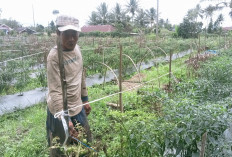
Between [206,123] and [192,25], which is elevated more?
[192,25]

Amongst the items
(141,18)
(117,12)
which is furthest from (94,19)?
(141,18)

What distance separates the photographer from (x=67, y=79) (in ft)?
6.40

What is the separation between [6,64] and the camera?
239 inches

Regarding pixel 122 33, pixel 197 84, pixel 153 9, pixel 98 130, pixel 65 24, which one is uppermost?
pixel 153 9

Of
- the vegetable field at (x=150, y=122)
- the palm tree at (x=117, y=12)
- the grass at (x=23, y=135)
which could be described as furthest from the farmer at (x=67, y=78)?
the palm tree at (x=117, y=12)

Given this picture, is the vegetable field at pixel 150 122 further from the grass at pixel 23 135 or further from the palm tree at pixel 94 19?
the palm tree at pixel 94 19

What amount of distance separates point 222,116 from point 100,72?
19.0ft

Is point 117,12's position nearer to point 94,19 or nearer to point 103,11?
point 103,11

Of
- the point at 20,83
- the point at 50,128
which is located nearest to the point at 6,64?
the point at 20,83

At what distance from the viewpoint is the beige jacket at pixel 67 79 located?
1799 millimetres

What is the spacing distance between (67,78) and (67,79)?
1 cm

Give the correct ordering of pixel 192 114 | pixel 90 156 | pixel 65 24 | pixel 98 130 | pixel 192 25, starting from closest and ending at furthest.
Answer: pixel 90 156
pixel 192 114
pixel 65 24
pixel 98 130
pixel 192 25

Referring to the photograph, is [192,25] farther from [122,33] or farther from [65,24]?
[65,24]

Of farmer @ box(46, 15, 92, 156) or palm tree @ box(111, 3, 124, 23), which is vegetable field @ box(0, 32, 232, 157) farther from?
palm tree @ box(111, 3, 124, 23)
